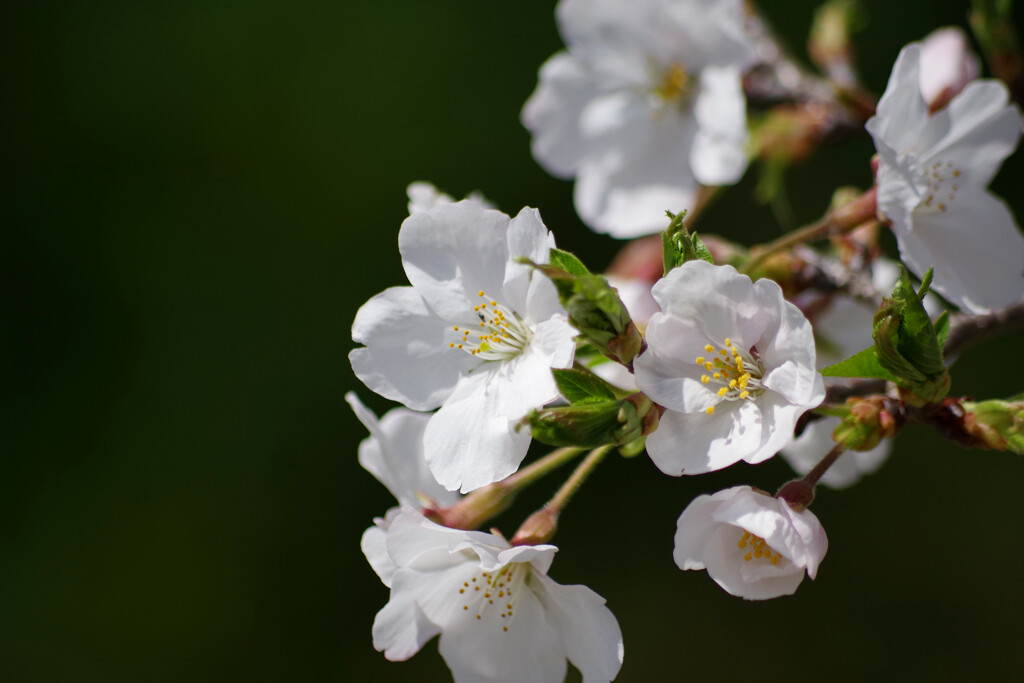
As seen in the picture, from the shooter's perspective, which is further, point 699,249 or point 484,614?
point 484,614

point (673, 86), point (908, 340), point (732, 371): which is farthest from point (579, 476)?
point (673, 86)

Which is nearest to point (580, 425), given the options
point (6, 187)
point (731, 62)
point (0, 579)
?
point (731, 62)

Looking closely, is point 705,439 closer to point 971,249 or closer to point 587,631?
point 587,631

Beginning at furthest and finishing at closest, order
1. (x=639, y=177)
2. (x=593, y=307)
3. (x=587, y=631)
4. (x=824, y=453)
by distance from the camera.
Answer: (x=639, y=177) → (x=824, y=453) → (x=587, y=631) → (x=593, y=307)

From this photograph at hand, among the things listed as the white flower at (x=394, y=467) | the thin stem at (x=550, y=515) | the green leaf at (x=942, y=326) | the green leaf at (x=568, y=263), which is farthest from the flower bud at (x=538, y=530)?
the green leaf at (x=942, y=326)

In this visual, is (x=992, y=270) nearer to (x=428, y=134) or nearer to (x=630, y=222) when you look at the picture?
(x=630, y=222)

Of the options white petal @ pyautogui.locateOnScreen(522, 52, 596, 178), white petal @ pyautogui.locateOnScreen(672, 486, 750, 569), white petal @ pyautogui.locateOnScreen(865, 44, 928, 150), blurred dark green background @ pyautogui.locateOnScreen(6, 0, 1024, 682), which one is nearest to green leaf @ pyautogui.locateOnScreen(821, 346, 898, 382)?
white petal @ pyautogui.locateOnScreen(672, 486, 750, 569)

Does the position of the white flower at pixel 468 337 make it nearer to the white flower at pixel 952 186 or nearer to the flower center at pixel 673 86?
the white flower at pixel 952 186
